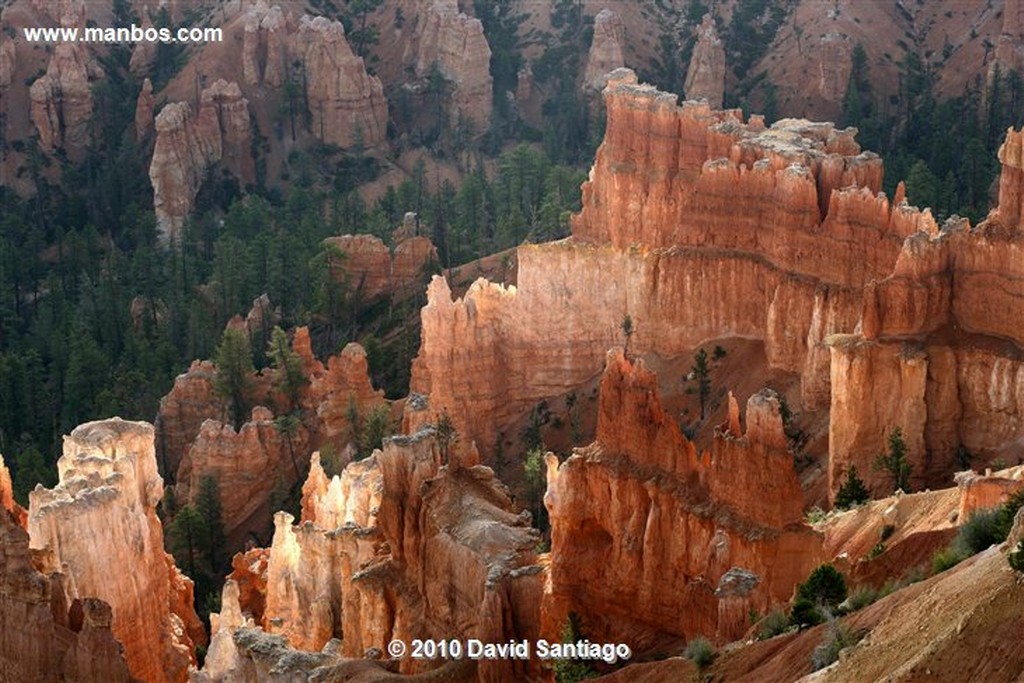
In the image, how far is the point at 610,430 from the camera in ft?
141

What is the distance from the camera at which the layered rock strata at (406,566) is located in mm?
31828

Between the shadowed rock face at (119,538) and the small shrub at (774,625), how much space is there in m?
16.2

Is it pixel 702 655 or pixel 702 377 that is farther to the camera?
pixel 702 377

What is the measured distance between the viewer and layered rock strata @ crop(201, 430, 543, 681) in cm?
3183

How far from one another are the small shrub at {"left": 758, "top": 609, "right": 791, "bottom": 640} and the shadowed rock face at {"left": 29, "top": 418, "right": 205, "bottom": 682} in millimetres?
16208

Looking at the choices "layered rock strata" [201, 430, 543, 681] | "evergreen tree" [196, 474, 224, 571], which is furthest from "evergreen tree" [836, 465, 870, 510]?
"evergreen tree" [196, 474, 224, 571]


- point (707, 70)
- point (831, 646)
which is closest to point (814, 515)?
point (831, 646)

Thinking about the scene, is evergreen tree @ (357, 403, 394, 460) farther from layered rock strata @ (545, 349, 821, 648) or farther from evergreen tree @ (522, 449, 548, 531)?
layered rock strata @ (545, 349, 821, 648)

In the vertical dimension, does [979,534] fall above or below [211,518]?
above

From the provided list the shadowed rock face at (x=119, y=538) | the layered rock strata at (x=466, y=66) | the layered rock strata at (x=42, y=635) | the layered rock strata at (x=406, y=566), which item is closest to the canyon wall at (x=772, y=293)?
the layered rock strata at (x=406, y=566)

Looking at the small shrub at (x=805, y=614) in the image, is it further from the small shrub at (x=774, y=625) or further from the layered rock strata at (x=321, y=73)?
the layered rock strata at (x=321, y=73)

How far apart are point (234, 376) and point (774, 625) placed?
44065 mm

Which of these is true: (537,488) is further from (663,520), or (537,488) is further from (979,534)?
(979,534)

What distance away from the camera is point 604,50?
114m
